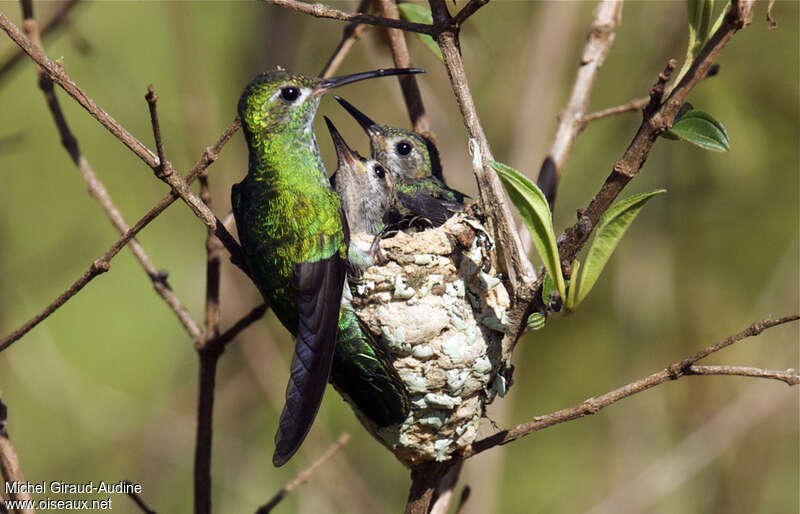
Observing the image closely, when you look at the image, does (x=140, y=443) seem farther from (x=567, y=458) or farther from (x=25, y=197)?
(x=25, y=197)

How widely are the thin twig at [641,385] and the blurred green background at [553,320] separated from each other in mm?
1831

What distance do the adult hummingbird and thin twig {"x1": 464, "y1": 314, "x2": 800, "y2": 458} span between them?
1.92ft

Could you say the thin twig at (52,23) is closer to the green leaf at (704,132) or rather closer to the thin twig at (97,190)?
the thin twig at (97,190)

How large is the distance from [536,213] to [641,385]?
515mm

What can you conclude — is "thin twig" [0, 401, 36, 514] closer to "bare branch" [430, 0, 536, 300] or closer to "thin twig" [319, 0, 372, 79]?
"bare branch" [430, 0, 536, 300]

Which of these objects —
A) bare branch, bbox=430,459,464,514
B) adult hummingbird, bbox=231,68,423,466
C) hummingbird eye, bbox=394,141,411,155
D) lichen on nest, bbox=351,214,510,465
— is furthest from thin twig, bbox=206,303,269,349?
hummingbird eye, bbox=394,141,411,155

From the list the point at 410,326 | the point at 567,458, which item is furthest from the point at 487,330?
the point at 567,458

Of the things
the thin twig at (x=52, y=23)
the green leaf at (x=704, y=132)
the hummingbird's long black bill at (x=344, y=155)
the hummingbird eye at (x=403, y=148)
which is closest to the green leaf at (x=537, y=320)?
the green leaf at (x=704, y=132)

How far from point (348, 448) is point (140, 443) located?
68.2 inches

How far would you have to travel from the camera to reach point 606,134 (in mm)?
5754

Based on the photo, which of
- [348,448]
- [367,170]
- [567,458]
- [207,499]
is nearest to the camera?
[207,499]

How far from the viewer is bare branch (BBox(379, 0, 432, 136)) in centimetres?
304

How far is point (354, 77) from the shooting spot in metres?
2.93

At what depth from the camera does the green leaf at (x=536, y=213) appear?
1.88 m
